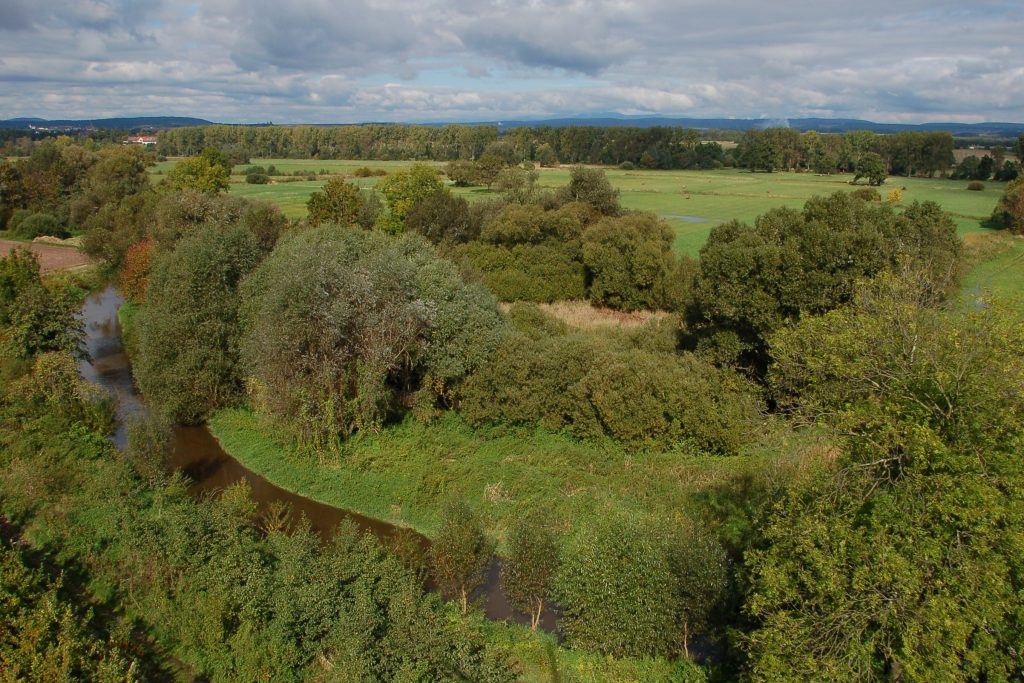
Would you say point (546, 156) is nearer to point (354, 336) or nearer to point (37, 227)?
point (37, 227)

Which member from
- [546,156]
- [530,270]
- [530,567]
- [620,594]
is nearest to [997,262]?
[530,270]

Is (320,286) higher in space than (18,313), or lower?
higher

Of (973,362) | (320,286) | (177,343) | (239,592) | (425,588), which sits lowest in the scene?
(425,588)

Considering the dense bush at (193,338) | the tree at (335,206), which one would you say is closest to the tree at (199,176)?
the tree at (335,206)

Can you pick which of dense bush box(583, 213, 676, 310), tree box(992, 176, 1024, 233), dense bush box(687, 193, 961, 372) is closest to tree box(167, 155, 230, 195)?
dense bush box(583, 213, 676, 310)

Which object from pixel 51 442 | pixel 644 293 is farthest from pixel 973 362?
pixel 644 293

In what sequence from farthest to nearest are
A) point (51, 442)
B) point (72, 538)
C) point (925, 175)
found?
point (925, 175), point (51, 442), point (72, 538)

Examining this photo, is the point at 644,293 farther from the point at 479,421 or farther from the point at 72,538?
the point at 72,538
